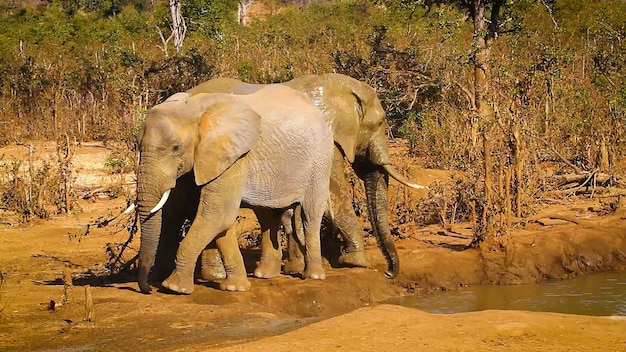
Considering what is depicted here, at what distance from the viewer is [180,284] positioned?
7.77m

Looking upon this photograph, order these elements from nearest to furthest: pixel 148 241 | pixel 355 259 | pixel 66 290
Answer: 1. pixel 66 290
2. pixel 148 241
3. pixel 355 259

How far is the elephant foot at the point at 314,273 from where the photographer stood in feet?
28.7

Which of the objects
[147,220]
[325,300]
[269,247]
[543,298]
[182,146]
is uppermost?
[182,146]

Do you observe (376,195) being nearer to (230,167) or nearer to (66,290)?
(230,167)

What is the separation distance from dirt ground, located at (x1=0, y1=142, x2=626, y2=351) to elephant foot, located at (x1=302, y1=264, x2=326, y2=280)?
150 mm

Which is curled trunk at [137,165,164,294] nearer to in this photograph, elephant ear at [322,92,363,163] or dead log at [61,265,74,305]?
dead log at [61,265,74,305]

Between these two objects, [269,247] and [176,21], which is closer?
[269,247]

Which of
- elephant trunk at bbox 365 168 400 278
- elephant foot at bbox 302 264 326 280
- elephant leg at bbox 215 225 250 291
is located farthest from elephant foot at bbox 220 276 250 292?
elephant trunk at bbox 365 168 400 278

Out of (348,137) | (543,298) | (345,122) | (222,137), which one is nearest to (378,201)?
(348,137)

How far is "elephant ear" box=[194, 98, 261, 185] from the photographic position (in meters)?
7.77

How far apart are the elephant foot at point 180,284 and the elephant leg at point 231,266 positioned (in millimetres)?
380

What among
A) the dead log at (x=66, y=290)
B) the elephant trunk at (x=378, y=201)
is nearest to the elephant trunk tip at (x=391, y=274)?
the elephant trunk at (x=378, y=201)

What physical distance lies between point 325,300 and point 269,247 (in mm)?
960

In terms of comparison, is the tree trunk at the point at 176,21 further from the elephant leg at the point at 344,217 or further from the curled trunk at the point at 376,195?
the elephant leg at the point at 344,217
